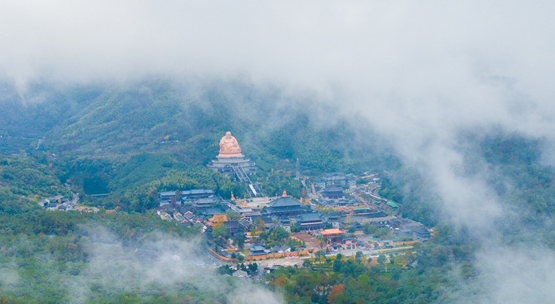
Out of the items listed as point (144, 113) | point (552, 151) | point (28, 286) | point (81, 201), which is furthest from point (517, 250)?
point (144, 113)

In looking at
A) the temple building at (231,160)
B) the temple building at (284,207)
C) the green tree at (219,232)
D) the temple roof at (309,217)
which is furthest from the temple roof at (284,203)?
the temple building at (231,160)

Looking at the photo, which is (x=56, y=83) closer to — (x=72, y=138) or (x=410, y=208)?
(x=72, y=138)

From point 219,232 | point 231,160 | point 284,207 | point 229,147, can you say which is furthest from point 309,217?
point 229,147

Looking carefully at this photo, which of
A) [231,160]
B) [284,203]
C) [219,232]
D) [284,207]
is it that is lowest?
[219,232]

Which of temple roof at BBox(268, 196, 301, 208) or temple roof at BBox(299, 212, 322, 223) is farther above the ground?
temple roof at BBox(268, 196, 301, 208)

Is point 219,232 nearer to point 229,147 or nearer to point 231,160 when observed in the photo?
point 231,160

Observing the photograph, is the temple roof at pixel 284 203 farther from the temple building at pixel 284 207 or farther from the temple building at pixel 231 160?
the temple building at pixel 231 160

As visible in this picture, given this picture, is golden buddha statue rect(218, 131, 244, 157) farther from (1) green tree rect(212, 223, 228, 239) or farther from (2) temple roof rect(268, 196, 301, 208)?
(1) green tree rect(212, 223, 228, 239)

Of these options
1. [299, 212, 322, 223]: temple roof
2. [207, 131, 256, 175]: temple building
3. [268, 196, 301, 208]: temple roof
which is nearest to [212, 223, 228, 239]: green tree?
[299, 212, 322, 223]: temple roof

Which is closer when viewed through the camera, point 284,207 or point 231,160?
point 284,207
